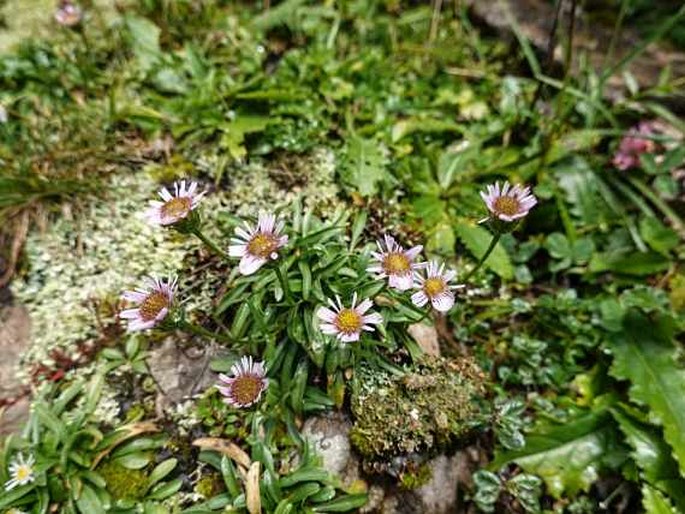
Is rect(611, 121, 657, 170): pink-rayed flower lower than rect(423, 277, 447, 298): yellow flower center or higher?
higher

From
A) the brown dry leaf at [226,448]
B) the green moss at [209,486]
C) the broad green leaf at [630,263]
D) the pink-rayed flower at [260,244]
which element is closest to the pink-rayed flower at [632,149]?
the broad green leaf at [630,263]

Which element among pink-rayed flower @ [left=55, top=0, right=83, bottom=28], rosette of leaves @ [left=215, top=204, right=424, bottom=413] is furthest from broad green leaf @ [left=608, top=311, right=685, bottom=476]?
pink-rayed flower @ [left=55, top=0, right=83, bottom=28]

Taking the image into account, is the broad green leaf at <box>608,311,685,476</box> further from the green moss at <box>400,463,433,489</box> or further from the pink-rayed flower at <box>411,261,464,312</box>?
the pink-rayed flower at <box>411,261,464,312</box>

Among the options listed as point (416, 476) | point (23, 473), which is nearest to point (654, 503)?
point (416, 476)

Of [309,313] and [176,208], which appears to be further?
[309,313]

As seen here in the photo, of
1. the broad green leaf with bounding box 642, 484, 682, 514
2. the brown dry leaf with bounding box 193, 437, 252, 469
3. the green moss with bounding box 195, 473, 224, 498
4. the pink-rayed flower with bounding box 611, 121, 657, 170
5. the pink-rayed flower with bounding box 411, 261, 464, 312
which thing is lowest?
the broad green leaf with bounding box 642, 484, 682, 514

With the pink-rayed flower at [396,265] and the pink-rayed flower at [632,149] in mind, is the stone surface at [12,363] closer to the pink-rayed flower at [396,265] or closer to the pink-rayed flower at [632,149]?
the pink-rayed flower at [396,265]

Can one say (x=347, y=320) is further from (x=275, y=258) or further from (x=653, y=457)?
(x=653, y=457)
